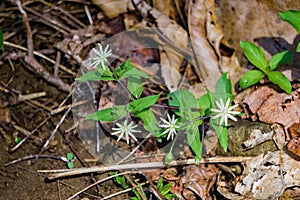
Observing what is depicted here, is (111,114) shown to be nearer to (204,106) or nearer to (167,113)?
(167,113)

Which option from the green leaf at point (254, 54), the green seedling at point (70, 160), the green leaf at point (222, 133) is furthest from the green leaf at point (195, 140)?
the green seedling at point (70, 160)

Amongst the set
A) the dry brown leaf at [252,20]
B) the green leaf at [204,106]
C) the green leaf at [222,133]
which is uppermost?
the dry brown leaf at [252,20]

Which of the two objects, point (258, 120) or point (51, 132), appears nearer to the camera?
point (258, 120)

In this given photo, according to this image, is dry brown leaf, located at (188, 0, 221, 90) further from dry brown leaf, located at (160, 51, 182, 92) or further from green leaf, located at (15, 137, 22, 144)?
green leaf, located at (15, 137, 22, 144)

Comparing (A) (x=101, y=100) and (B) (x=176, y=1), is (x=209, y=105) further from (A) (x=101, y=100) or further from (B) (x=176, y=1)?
(B) (x=176, y=1)

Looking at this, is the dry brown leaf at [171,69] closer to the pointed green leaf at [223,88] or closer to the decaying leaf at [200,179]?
the pointed green leaf at [223,88]

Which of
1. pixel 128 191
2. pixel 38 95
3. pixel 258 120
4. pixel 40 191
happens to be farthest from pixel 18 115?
pixel 258 120

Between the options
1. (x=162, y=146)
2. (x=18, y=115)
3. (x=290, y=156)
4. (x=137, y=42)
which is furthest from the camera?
(x=137, y=42)
